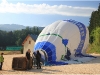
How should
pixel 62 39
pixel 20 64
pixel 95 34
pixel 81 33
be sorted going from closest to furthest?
1. pixel 20 64
2. pixel 62 39
3. pixel 81 33
4. pixel 95 34

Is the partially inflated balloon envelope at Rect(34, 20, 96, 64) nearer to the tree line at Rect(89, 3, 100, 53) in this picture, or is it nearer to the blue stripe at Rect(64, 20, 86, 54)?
the blue stripe at Rect(64, 20, 86, 54)

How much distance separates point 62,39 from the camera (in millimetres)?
19000

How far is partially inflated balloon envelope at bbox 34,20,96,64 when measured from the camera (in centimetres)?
1834

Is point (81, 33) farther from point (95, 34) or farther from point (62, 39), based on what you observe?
point (95, 34)

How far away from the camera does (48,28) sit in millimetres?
20406

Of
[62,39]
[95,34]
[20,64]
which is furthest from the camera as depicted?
[95,34]

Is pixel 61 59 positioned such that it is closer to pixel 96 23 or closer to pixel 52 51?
pixel 52 51

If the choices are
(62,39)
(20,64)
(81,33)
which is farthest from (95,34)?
(20,64)

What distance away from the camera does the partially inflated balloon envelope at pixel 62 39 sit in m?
18.3

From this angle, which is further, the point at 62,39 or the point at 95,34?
the point at 95,34

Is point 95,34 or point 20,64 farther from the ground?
point 95,34

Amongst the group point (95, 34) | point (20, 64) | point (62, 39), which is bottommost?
point (20, 64)

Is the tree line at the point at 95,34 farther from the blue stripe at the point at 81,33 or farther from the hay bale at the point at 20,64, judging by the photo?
the hay bale at the point at 20,64

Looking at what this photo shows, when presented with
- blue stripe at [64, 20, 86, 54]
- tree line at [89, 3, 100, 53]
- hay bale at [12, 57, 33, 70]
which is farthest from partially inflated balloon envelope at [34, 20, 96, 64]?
tree line at [89, 3, 100, 53]
